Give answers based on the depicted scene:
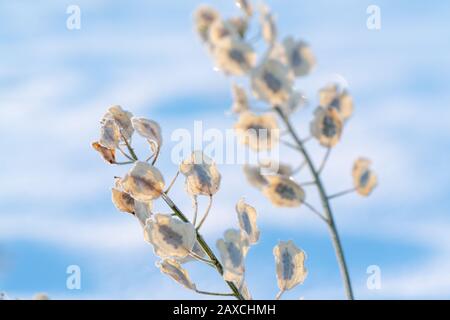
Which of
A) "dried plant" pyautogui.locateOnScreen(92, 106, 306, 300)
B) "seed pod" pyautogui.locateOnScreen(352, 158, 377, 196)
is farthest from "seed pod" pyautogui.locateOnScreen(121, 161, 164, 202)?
"seed pod" pyautogui.locateOnScreen(352, 158, 377, 196)

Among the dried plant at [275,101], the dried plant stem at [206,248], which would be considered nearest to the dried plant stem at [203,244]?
the dried plant stem at [206,248]

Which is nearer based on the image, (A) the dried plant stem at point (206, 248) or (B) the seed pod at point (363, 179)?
(B) the seed pod at point (363, 179)

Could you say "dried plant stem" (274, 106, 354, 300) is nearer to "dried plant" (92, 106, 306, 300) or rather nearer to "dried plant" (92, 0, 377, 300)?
"dried plant" (92, 0, 377, 300)

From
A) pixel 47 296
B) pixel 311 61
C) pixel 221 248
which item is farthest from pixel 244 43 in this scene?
pixel 47 296

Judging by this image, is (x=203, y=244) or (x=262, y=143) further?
(x=203, y=244)

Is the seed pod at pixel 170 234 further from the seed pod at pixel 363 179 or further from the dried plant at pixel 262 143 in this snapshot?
the seed pod at pixel 363 179

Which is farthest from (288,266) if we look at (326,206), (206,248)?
(326,206)

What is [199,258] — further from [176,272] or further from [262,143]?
[262,143]
